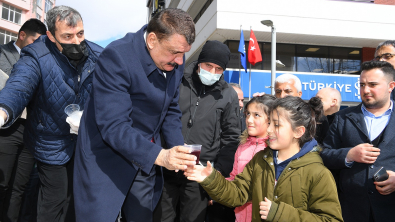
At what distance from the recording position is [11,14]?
42.5m

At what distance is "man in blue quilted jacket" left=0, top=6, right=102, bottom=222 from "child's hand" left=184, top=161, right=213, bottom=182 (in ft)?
4.67

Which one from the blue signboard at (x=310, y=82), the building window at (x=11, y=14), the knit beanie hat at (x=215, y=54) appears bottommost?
the knit beanie hat at (x=215, y=54)

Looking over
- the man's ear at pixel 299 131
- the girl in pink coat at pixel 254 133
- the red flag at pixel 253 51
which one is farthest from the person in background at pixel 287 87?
the red flag at pixel 253 51

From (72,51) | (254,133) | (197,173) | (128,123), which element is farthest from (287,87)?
(128,123)

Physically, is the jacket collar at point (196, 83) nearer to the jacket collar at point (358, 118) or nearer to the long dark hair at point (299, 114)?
the long dark hair at point (299, 114)

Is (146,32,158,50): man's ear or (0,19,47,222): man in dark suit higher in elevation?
(146,32,158,50): man's ear

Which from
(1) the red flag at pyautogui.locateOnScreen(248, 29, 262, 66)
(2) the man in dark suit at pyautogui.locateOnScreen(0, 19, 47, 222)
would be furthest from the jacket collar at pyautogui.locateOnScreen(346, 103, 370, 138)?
(1) the red flag at pyautogui.locateOnScreen(248, 29, 262, 66)

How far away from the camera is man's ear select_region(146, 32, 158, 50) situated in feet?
7.66

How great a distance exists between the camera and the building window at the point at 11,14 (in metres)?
41.6

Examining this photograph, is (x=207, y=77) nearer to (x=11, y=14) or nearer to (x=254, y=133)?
(x=254, y=133)

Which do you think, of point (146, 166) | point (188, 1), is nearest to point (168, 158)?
point (146, 166)

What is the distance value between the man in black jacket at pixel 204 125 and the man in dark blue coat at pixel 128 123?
3.18 ft

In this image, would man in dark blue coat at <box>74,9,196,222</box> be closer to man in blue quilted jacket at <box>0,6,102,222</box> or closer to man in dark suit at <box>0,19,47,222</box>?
man in blue quilted jacket at <box>0,6,102,222</box>

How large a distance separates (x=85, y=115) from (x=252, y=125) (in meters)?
1.94
